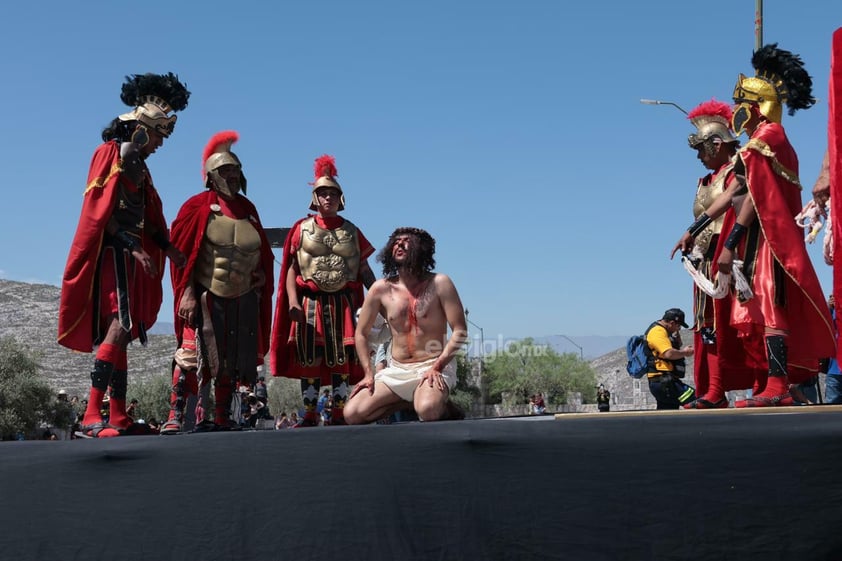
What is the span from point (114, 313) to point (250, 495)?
176 cm

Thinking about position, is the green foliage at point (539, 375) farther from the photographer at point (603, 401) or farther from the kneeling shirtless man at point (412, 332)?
the kneeling shirtless man at point (412, 332)

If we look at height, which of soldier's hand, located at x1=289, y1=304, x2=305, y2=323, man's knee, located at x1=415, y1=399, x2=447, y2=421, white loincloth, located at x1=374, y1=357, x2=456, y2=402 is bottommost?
man's knee, located at x1=415, y1=399, x2=447, y2=421

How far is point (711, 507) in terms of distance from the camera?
3771mm

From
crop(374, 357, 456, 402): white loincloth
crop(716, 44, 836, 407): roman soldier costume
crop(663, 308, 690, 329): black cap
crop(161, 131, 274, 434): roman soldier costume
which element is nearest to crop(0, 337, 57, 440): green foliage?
crop(663, 308, 690, 329): black cap

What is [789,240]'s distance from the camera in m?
5.07

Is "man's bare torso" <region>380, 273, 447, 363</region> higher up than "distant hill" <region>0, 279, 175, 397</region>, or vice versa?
"distant hill" <region>0, 279, 175, 397</region>

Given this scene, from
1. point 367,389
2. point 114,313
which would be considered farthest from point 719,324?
point 114,313

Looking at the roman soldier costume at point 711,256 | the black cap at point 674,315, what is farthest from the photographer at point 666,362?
the roman soldier costume at point 711,256

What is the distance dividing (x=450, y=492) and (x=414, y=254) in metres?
1.80

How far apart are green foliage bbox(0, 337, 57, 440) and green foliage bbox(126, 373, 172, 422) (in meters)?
5.32

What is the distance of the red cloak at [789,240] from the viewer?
5059 millimetres

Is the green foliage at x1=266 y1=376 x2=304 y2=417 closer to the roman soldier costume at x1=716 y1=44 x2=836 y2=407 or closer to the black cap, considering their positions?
the black cap

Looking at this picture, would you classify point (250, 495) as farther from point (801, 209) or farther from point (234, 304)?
point (801, 209)

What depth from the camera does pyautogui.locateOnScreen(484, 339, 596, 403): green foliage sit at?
7381 centimetres
